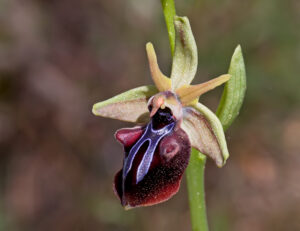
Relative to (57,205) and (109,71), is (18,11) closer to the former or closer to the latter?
(109,71)

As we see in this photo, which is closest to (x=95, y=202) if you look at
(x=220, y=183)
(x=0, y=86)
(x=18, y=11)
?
(x=220, y=183)

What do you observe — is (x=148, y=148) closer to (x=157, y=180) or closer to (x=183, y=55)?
(x=157, y=180)

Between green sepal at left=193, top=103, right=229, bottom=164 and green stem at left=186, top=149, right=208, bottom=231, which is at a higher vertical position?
green sepal at left=193, top=103, right=229, bottom=164

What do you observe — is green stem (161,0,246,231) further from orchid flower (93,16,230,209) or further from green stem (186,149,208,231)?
orchid flower (93,16,230,209)

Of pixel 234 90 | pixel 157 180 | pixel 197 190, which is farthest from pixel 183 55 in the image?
pixel 197 190

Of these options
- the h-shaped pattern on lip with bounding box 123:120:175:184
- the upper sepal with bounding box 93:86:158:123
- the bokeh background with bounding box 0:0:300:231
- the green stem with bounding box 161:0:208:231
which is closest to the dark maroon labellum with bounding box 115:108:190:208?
the h-shaped pattern on lip with bounding box 123:120:175:184
